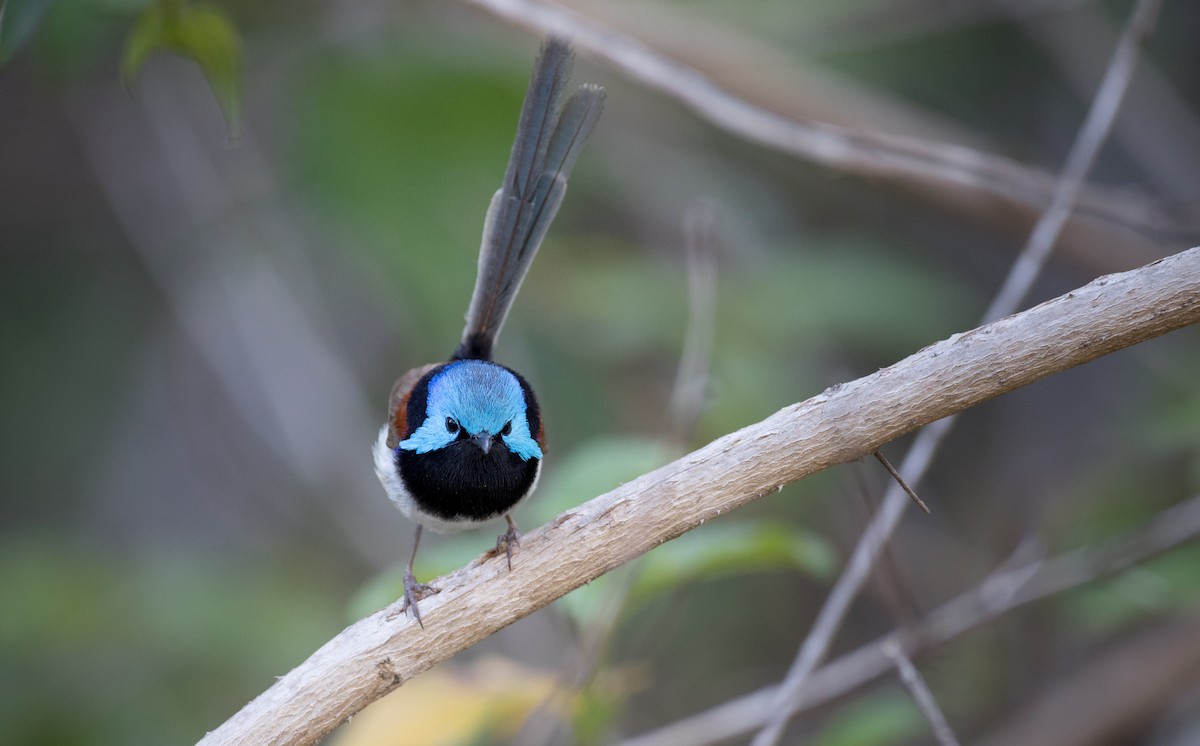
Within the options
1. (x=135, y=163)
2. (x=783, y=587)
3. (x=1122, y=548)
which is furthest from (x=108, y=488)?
(x=1122, y=548)

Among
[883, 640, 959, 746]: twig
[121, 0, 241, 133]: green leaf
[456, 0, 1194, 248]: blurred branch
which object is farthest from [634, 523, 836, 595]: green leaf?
[121, 0, 241, 133]: green leaf

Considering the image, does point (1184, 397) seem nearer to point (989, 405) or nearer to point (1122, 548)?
point (1122, 548)

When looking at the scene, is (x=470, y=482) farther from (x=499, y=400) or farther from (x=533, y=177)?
(x=533, y=177)

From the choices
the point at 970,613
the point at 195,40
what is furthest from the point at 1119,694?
the point at 195,40

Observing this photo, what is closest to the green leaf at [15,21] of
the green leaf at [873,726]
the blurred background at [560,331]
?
the blurred background at [560,331]

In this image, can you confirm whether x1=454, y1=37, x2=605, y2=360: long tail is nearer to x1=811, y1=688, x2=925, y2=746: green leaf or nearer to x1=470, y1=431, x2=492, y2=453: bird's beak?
x1=470, y1=431, x2=492, y2=453: bird's beak
